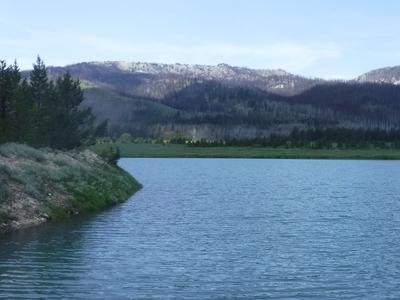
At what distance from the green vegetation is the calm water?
1922 mm

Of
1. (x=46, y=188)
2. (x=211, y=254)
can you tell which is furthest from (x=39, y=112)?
(x=211, y=254)

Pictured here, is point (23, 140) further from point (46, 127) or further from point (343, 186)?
point (343, 186)

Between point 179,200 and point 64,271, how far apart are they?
32.9 metres

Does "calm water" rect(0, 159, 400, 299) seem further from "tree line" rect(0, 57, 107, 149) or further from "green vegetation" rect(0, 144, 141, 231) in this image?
"tree line" rect(0, 57, 107, 149)

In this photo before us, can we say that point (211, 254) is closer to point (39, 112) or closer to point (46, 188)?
point (46, 188)

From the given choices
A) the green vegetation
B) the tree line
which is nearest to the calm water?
the green vegetation

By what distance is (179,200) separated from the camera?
5788cm

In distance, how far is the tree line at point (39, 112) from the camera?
69331mm

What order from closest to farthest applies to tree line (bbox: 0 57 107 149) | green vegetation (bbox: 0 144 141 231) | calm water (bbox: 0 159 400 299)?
calm water (bbox: 0 159 400 299), green vegetation (bbox: 0 144 141 231), tree line (bbox: 0 57 107 149)

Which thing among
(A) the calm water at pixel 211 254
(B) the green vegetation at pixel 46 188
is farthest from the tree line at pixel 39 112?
(A) the calm water at pixel 211 254

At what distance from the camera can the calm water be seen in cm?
2236

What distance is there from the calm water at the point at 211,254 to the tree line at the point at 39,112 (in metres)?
23.7

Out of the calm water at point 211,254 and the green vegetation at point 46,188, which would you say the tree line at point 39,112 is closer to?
the green vegetation at point 46,188

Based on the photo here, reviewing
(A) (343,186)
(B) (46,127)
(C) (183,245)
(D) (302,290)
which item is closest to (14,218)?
(C) (183,245)
